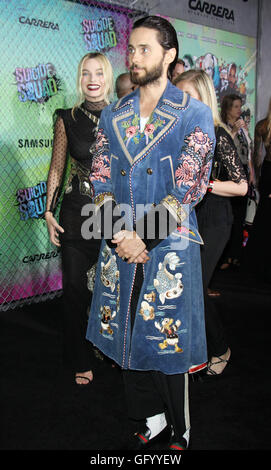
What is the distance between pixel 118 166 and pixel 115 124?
20 centimetres

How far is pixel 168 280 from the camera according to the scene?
2.37m

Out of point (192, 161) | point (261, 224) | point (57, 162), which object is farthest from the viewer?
point (261, 224)

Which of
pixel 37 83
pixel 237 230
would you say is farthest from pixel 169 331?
pixel 237 230

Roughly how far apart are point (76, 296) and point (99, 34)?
3.33m

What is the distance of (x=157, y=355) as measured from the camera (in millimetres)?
2424

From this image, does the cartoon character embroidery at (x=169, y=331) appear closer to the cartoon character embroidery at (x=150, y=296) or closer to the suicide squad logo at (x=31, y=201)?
the cartoon character embroidery at (x=150, y=296)

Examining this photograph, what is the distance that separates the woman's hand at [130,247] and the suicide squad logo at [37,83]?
123 inches

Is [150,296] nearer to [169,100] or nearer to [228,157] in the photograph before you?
[169,100]

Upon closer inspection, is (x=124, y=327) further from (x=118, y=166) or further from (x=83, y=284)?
(x=83, y=284)

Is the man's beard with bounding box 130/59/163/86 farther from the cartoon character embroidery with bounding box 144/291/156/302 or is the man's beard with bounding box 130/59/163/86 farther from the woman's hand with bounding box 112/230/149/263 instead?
the cartoon character embroidery with bounding box 144/291/156/302

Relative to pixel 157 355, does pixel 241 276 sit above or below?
below
